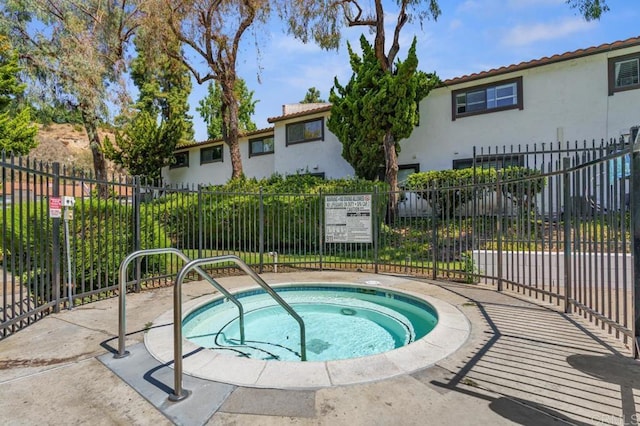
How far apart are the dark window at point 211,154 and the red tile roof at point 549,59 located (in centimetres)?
1411

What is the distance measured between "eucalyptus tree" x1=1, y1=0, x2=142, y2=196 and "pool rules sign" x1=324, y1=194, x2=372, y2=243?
11996mm

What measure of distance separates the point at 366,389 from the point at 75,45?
62.4 feet

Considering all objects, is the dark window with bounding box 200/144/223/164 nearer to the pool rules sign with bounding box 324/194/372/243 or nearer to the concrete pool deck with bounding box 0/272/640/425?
the pool rules sign with bounding box 324/194/372/243

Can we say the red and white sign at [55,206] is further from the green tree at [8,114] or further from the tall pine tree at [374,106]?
the green tree at [8,114]

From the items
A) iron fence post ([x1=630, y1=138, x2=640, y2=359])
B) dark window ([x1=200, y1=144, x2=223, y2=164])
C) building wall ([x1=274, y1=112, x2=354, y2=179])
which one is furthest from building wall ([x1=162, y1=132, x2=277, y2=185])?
iron fence post ([x1=630, y1=138, x2=640, y2=359])

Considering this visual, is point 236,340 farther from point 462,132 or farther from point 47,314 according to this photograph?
point 462,132

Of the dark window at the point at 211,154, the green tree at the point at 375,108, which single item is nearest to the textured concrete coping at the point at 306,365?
the green tree at the point at 375,108

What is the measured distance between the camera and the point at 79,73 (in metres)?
15.2

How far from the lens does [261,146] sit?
67.9 ft

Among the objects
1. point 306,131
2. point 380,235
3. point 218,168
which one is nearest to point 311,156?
point 306,131

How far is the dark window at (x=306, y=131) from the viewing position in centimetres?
1741

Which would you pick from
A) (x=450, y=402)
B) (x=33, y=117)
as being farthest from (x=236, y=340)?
(x=33, y=117)

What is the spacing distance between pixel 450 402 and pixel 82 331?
469 centimetres

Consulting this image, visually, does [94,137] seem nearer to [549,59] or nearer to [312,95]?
[549,59]
